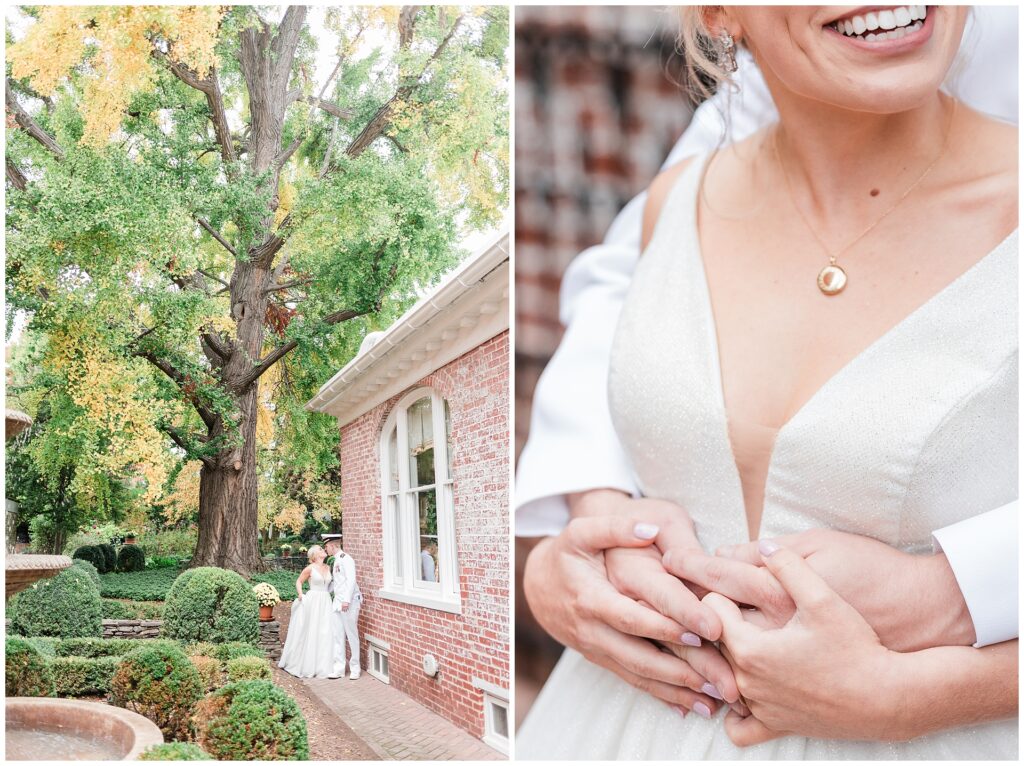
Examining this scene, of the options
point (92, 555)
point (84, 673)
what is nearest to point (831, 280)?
point (92, 555)

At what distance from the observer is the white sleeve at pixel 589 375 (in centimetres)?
183

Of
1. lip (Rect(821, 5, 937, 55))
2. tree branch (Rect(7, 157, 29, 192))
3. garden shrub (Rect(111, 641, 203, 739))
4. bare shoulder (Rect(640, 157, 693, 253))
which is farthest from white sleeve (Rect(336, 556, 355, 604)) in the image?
lip (Rect(821, 5, 937, 55))

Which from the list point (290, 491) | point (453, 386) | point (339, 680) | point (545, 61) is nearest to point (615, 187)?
point (545, 61)

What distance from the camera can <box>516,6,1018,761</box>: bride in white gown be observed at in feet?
4.85

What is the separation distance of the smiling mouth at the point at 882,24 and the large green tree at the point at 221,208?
61.8 inches

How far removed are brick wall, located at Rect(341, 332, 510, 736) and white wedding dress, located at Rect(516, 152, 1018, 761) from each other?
1.52m

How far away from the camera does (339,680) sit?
3893 millimetres

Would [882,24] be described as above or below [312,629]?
above

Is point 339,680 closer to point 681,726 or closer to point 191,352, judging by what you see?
point 191,352

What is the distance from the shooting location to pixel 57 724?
3066mm

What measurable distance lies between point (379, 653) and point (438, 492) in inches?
38.4

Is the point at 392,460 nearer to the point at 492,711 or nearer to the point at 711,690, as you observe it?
the point at 492,711

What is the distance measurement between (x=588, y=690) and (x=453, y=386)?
205 cm

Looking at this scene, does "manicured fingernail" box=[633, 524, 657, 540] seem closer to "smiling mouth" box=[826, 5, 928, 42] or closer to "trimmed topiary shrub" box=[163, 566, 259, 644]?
"smiling mouth" box=[826, 5, 928, 42]
